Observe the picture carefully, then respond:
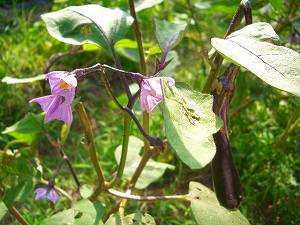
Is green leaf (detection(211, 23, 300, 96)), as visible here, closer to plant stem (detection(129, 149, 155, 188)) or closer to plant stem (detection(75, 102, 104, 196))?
plant stem (detection(75, 102, 104, 196))

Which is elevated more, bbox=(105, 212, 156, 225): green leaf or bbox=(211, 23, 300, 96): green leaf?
bbox=(211, 23, 300, 96): green leaf

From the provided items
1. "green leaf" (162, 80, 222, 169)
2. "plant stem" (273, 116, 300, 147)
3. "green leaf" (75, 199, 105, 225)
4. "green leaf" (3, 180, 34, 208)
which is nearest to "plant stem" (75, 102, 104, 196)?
"green leaf" (75, 199, 105, 225)

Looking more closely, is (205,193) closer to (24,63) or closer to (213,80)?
(213,80)

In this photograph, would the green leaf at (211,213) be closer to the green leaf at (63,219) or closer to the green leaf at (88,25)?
the green leaf at (63,219)

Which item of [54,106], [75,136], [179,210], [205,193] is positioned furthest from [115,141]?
[54,106]

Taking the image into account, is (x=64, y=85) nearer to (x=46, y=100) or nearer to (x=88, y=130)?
(x=46, y=100)

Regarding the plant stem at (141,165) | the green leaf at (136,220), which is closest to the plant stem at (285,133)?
the plant stem at (141,165)
